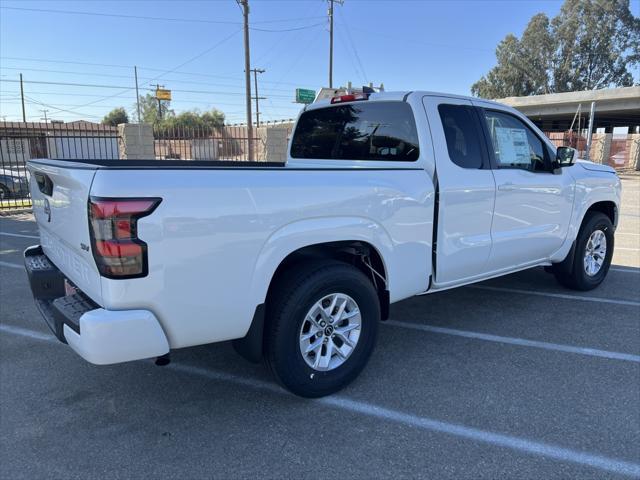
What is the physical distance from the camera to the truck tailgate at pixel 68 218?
2.48m

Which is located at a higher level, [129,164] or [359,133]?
[359,133]

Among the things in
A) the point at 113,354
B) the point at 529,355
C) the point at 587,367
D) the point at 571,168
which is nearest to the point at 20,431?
the point at 113,354

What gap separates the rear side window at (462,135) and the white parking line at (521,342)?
4.85ft

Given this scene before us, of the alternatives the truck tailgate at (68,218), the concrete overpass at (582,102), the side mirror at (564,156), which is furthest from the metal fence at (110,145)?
the concrete overpass at (582,102)

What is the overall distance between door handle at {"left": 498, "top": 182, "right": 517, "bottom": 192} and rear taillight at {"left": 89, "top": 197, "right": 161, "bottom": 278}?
296 cm

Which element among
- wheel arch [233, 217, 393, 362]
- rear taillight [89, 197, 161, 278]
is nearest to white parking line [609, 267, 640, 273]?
wheel arch [233, 217, 393, 362]

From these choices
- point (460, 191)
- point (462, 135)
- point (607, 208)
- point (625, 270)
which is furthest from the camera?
point (625, 270)

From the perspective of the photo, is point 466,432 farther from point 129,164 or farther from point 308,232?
point 129,164

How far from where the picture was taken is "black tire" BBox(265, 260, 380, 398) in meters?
2.92

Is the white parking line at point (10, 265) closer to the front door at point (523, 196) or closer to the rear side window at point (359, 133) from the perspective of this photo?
the rear side window at point (359, 133)

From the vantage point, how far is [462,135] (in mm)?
4059

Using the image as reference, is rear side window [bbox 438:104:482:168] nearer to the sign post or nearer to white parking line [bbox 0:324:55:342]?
white parking line [bbox 0:324:55:342]

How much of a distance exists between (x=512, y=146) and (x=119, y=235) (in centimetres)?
359

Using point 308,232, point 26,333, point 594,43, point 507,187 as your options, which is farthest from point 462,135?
point 594,43
